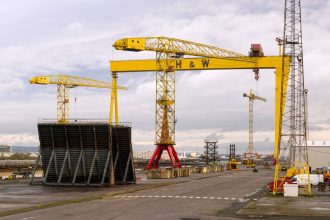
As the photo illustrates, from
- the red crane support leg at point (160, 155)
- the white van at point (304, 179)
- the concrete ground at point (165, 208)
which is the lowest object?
the concrete ground at point (165, 208)

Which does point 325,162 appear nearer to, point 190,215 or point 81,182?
point 81,182

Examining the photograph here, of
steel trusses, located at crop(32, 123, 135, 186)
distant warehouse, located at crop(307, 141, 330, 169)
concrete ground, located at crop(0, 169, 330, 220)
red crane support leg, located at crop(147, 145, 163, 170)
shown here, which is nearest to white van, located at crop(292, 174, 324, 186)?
concrete ground, located at crop(0, 169, 330, 220)

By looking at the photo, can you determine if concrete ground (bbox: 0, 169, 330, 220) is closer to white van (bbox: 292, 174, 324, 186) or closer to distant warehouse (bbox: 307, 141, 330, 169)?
white van (bbox: 292, 174, 324, 186)

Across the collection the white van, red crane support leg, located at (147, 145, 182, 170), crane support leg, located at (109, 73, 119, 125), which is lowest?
the white van

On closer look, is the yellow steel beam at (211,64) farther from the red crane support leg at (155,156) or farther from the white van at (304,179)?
the white van at (304,179)

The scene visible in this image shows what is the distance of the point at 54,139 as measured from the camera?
5709 cm

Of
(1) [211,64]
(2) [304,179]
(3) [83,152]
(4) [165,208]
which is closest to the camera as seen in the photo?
(4) [165,208]

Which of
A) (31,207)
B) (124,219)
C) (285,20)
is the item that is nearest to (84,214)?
(124,219)

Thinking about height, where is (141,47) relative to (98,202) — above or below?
above

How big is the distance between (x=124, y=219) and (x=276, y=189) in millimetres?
21131

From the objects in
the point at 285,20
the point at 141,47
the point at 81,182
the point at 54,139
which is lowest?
the point at 81,182

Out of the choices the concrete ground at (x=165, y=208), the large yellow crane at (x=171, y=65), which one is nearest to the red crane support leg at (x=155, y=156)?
the large yellow crane at (x=171, y=65)

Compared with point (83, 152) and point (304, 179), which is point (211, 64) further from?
point (304, 179)

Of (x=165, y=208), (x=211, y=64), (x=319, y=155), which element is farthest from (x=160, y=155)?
(x=165, y=208)
